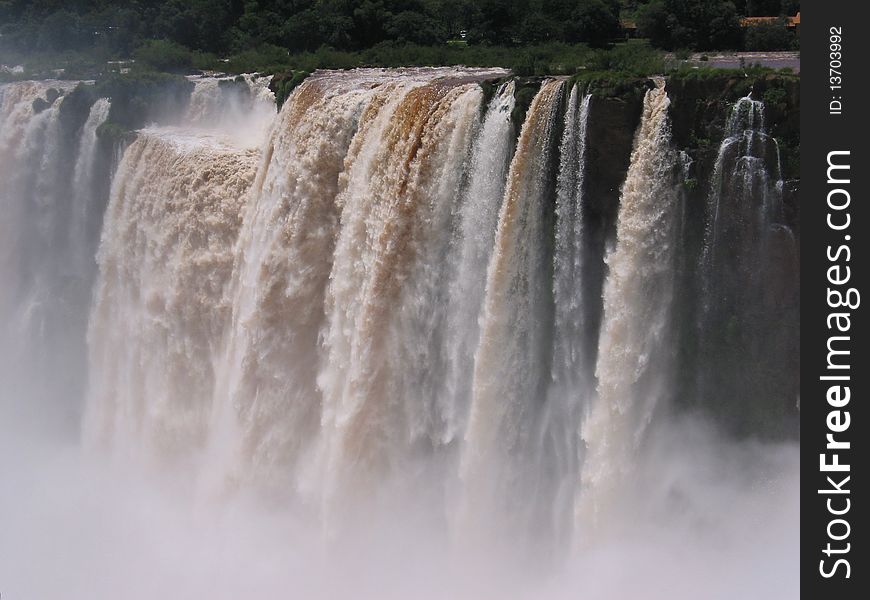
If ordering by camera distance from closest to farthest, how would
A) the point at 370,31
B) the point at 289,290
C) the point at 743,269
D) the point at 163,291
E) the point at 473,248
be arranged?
the point at 743,269 → the point at 473,248 → the point at 289,290 → the point at 163,291 → the point at 370,31

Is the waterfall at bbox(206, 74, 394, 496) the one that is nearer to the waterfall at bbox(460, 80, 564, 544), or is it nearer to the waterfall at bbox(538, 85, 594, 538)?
the waterfall at bbox(460, 80, 564, 544)

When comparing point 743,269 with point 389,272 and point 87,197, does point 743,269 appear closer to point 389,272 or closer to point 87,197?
point 389,272

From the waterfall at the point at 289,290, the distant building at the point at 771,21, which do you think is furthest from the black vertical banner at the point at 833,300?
the distant building at the point at 771,21

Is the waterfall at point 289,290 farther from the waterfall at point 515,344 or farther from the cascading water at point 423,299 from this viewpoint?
the waterfall at point 515,344

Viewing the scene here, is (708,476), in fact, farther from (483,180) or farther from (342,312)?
(342,312)

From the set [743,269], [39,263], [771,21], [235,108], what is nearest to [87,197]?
[39,263]

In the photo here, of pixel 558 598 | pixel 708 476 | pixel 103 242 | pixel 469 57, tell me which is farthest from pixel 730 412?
pixel 469 57
